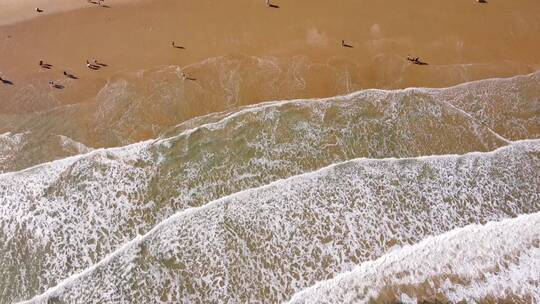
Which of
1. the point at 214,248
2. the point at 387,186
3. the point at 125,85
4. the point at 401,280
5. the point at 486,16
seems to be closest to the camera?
the point at 401,280

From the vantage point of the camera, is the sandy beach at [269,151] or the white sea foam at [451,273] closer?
the white sea foam at [451,273]

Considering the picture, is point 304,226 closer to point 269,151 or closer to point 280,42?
point 269,151

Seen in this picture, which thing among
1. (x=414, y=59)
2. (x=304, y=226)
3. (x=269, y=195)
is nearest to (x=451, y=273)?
(x=304, y=226)

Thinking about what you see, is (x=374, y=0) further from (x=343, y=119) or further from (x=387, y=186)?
(x=387, y=186)

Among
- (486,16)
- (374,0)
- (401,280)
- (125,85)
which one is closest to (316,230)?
(401,280)

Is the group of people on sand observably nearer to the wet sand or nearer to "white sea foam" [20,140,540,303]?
the wet sand

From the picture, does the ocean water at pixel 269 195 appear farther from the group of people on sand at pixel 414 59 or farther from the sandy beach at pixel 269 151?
the group of people on sand at pixel 414 59

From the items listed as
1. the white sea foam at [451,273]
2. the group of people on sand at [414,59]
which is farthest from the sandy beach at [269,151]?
the group of people on sand at [414,59]
